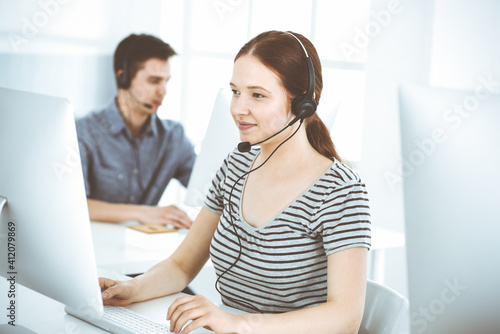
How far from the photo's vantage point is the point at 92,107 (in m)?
3.62

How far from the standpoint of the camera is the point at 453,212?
0.67 m

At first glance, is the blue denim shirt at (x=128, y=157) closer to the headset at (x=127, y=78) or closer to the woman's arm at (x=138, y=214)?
the headset at (x=127, y=78)

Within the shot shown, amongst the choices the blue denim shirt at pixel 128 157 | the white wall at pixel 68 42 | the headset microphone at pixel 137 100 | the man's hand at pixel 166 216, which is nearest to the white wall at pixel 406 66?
the blue denim shirt at pixel 128 157

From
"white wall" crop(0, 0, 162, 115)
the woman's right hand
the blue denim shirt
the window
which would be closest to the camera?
the woman's right hand

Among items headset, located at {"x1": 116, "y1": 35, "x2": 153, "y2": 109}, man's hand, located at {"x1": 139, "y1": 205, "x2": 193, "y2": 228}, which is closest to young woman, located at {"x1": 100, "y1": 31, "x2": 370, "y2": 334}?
man's hand, located at {"x1": 139, "y1": 205, "x2": 193, "y2": 228}

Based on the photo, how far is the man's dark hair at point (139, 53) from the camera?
2613mm

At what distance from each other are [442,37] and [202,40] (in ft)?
5.50

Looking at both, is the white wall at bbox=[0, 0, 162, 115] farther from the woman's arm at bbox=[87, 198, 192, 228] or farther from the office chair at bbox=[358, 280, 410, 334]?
the office chair at bbox=[358, 280, 410, 334]

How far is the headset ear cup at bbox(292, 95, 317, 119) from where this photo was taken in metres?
1.25

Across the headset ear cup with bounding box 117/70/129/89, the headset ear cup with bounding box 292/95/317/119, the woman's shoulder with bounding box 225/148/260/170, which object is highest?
the headset ear cup with bounding box 292/95/317/119

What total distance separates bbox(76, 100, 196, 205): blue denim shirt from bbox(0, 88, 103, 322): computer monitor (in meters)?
1.41

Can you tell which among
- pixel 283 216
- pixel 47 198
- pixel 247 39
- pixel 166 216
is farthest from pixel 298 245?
pixel 247 39

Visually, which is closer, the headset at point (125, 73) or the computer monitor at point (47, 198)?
the computer monitor at point (47, 198)

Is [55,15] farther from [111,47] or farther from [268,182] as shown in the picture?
[268,182]
